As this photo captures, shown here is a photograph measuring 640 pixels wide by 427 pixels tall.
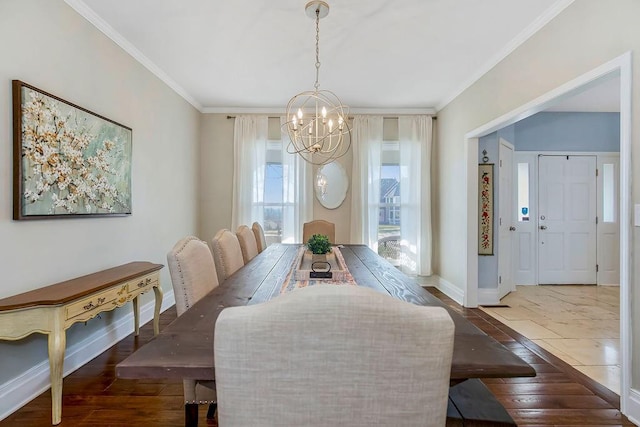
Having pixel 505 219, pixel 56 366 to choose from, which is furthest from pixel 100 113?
pixel 505 219

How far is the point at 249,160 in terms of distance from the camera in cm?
488

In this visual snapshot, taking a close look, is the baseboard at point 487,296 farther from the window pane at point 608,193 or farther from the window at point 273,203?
the window at point 273,203

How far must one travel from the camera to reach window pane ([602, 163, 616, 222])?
16.6 feet

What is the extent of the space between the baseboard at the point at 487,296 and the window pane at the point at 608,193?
2.57 metres

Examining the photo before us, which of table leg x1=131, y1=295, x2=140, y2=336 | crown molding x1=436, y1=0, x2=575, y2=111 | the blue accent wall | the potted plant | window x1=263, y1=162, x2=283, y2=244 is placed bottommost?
table leg x1=131, y1=295, x2=140, y2=336

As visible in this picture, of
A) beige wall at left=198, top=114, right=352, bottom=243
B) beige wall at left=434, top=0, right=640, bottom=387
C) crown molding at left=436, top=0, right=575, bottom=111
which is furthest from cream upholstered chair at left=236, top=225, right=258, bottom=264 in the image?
crown molding at left=436, top=0, right=575, bottom=111

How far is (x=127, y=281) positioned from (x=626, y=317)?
321 cm

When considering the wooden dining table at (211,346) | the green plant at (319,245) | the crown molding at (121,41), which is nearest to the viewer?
the wooden dining table at (211,346)

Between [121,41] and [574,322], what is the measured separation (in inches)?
201

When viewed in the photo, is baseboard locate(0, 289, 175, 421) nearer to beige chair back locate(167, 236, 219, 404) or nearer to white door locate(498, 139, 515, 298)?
beige chair back locate(167, 236, 219, 404)

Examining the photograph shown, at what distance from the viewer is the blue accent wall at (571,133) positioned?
16.7ft

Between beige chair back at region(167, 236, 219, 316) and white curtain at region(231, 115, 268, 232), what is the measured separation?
123 inches

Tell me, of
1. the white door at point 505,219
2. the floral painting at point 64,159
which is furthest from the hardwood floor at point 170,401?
the white door at point 505,219

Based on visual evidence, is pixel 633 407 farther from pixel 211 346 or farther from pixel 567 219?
pixel 567 219
